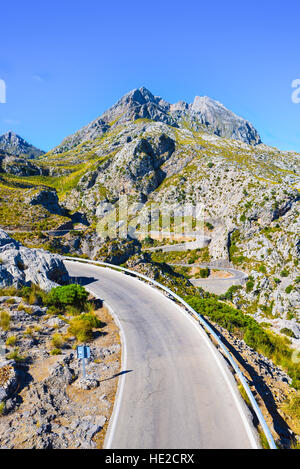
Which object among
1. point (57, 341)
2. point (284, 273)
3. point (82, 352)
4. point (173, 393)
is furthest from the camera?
point (284, 273)

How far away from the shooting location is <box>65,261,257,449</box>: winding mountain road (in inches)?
289

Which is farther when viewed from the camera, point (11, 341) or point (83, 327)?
point (83, 327)

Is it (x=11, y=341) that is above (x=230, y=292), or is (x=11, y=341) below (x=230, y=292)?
above

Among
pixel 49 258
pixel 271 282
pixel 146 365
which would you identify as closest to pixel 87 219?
pixel 271 282

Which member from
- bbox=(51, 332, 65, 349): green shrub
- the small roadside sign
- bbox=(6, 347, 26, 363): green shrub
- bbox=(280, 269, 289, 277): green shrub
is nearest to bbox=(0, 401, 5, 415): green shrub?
bbox=(6, 347, 26, 363): green shrub

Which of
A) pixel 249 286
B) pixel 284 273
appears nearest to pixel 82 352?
pixel 249 286

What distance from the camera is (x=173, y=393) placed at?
9336 mm

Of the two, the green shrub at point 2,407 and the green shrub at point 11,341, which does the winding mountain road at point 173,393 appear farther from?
the green shrub at point 11,341

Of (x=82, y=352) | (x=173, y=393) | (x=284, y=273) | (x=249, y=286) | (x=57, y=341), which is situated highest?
(x=82, y=352)

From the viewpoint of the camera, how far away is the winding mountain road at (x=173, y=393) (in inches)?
289

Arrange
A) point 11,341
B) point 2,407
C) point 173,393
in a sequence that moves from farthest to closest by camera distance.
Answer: point 11,341, point 173,393, point 2,407

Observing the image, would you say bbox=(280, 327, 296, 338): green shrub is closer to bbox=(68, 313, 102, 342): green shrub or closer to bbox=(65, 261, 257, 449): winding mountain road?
bbox=(65, 261, 257, 449): winding mountain road

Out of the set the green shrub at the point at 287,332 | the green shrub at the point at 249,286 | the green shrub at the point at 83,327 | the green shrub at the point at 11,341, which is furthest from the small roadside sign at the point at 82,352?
the green shrub at the point at 249,286

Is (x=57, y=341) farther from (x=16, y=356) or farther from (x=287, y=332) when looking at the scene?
(x=287, y=332)
